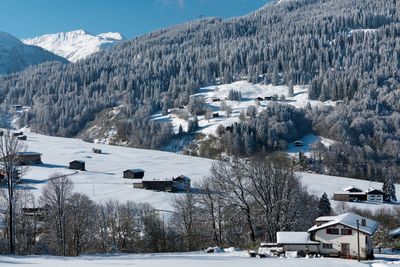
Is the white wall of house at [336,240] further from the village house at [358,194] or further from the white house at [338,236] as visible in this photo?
the village house at [358,194]

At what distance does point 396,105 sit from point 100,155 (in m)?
120

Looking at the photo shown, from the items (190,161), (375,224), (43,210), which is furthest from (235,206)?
(190,161)

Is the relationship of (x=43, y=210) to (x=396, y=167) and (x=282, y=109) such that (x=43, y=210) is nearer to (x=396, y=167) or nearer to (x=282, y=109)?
(x=396, y=167)

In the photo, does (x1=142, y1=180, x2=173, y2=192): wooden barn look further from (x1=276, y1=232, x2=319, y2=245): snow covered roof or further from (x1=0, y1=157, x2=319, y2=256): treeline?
(x1=276, y1=232, x2=319, y2=245): snow covered roof

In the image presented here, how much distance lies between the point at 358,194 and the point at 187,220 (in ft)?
139

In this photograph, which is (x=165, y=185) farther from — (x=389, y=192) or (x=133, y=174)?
(x=389, y=192)

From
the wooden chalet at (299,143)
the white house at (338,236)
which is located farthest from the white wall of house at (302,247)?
the wooden chalet at (299,143)

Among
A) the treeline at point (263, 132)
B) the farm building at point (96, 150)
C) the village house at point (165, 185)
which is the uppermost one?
the treeline at point (263, 132)

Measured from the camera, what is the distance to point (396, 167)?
481 ft

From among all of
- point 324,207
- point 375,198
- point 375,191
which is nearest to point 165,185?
point 324,207

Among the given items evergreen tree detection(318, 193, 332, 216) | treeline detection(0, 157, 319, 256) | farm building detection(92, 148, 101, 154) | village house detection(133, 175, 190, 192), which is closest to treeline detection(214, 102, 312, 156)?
farm building detection(92, 148, 101, 154)

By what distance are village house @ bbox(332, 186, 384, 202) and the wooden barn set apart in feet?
87.7

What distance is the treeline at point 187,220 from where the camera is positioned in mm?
51906

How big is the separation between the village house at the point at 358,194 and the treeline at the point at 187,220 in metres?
29.6
